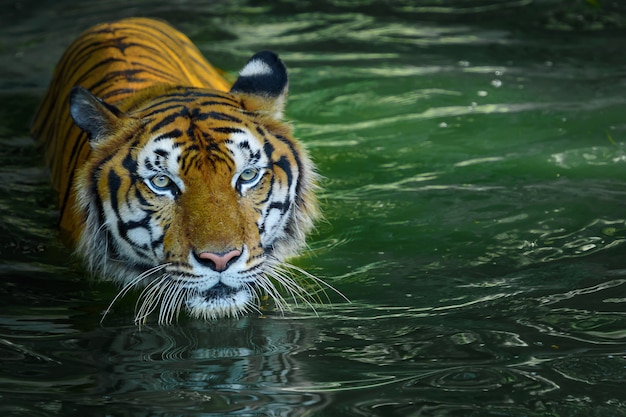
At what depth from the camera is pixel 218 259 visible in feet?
10.2

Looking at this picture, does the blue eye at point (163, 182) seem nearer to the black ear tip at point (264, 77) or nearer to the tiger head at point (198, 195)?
the tiger head at point (198, 195)

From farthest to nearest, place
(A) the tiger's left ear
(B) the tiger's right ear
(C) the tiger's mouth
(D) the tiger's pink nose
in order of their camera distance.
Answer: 1. (A) the tiger's left ear
2. (B) the tiger's right ear
3. (C) the tiger's mouth
4. (D) the tiger's pink nose

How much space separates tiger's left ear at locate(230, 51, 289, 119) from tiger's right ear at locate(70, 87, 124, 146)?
0.45 meters

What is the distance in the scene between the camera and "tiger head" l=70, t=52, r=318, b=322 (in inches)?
125

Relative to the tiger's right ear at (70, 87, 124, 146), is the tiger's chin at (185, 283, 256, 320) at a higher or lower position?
lower

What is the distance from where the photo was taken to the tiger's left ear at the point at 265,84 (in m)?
3.65

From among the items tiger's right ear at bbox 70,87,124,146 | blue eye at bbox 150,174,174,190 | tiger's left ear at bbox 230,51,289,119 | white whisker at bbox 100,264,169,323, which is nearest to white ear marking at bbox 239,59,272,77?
tiger's left ear at bbox 230,51,289,119

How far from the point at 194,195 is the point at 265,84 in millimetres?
652

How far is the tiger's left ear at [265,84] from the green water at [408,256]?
565mm

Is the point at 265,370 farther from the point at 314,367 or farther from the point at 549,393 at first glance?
the point at 549,393

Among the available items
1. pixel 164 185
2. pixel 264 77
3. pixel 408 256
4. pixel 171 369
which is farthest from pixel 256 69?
pixel 171 369

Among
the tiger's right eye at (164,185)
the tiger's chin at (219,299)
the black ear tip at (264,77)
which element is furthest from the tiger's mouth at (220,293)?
the black ear tip at (264,77)

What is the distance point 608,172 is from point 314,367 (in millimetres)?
2044

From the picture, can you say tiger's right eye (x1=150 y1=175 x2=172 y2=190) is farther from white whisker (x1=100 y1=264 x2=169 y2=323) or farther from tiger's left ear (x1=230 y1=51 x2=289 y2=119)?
tiger's left ear (x1=230 y1=51 x2=289 y2=119)
